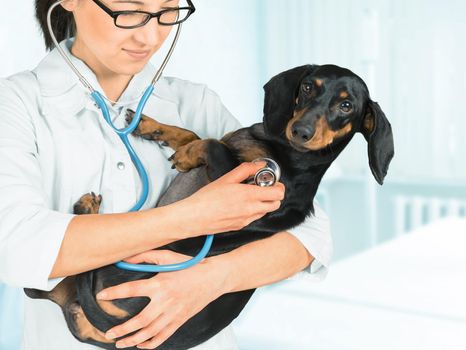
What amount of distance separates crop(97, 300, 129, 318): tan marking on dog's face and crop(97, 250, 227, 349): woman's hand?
0.02 meters

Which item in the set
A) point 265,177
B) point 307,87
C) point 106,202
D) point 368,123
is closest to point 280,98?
point 307,87

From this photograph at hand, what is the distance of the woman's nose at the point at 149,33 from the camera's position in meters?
1.10

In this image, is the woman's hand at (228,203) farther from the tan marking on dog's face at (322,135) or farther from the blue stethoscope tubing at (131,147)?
the tan marking on dog's face at (322,135)

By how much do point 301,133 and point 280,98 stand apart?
118 mm

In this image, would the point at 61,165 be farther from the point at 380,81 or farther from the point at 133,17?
the point at 380,81

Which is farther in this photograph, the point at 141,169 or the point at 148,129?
the point at 148,129

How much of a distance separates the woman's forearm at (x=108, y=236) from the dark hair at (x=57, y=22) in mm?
472

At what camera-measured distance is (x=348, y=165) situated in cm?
454

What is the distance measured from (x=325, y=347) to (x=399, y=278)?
2.27ft

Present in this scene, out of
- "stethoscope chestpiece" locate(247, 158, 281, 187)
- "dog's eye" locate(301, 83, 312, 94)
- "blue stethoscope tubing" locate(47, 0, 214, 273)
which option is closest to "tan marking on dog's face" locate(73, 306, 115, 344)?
"blue stethoscope tubing" locate(47, 0, 214, 273)

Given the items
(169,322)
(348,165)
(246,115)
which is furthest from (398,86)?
(169,322)

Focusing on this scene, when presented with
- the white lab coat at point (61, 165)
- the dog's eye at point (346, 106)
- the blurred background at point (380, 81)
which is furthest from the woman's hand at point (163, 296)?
the blurred background at point (380, 81)

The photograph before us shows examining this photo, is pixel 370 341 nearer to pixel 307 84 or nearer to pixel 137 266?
pixel 307 84

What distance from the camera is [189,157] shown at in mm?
1251
